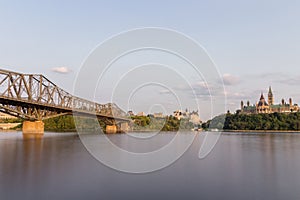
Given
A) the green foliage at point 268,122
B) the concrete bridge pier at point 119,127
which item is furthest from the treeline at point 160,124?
the green foliage at point 268,122

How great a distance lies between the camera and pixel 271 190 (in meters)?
11.3

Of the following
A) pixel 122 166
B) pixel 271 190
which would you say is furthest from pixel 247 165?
pixel 122 166

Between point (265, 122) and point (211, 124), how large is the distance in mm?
24987

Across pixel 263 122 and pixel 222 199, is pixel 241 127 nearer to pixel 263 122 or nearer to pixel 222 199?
pixel 263 122

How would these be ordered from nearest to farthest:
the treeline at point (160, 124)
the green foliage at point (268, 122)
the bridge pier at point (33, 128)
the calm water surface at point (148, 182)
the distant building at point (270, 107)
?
the calm water surface at point (148, 182)
the bridge pier at point (33, 128)
the green foliage at point (268, 122)
the treeline at point (160, 124)
the distant building at point (270, 107)

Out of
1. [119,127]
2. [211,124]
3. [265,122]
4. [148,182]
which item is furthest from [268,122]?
[148,182]

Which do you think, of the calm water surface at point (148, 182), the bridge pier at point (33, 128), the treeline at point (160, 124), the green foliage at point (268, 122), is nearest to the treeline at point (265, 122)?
the green foliage at point (268, 122)

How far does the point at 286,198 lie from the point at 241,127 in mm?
110924

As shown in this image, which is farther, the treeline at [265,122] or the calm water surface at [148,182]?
the treeline at [265,122]

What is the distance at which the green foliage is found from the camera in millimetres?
104312

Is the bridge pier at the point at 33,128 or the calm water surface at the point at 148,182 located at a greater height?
the bridge pier at the point at 33,128

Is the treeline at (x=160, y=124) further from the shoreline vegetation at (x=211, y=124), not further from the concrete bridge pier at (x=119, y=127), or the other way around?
the concrete bridge pier at (x=119, y=127)

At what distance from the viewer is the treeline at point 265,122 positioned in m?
104

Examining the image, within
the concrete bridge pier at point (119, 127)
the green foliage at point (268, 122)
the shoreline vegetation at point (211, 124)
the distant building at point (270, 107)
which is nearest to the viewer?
the concrete bridge pier at point (119, 127)
